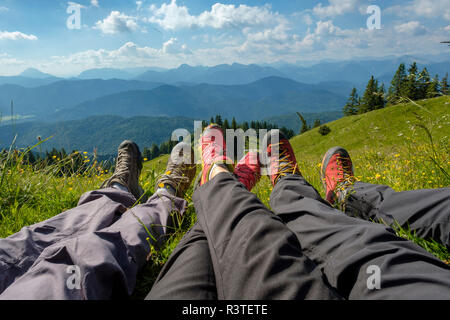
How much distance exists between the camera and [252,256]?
1.27 m

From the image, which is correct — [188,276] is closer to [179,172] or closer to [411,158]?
[179,172]

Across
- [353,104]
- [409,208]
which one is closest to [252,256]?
[409,208]

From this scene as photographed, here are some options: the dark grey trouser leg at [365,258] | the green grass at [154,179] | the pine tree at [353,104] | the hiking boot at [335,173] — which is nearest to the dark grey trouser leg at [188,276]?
the green grass at [154,179]

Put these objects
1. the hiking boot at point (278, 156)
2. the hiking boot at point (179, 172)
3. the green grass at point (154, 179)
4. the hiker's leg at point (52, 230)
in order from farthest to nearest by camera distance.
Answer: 1. the hiking boot at point (179, 172)
2. the hiking boot at point (278, 156)
3. the green grass at point (154, 179)
4. the hiker's leg at point (52, 230)

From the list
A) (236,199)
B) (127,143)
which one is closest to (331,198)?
(236,199)

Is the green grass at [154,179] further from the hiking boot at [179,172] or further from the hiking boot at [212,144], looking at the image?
the hiking boot at [212,144]

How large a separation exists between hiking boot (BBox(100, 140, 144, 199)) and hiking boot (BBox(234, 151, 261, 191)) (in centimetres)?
152

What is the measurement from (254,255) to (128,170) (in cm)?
293

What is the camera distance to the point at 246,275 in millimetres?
1199

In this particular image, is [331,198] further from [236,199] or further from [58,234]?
[58,234]

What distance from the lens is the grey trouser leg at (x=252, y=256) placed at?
1100mm

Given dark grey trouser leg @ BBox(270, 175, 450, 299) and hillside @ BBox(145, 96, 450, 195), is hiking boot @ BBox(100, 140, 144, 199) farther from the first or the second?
dark grey trouser leg @ BBox(270, 175, 450, 299)

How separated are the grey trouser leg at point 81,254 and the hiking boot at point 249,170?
1516 millimetres

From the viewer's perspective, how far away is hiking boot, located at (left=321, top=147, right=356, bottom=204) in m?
2.78
